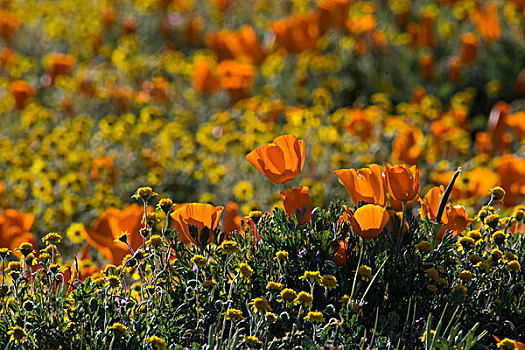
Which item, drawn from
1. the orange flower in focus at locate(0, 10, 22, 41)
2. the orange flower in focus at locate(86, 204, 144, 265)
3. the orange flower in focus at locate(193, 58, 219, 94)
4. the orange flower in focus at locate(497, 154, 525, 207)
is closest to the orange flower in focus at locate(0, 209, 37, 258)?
the orange flower in focus at locate(86, 204, 144, 265)

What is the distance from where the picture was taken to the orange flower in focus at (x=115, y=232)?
200cm

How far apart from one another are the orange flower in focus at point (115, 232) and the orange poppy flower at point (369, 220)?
0.64 metres

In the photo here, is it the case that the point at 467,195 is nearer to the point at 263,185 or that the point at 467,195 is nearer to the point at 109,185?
the point at 263,185

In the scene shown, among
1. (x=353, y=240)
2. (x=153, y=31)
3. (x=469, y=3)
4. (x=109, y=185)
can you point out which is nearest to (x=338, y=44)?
(x=469, y=3)

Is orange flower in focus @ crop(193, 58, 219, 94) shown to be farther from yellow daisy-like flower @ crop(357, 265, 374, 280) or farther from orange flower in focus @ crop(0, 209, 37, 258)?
yellow daisy-like flower @ crop(357, 265, 374, 280)

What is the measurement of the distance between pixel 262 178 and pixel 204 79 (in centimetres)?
108

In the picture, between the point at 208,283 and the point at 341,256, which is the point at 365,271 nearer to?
the point at 341,256

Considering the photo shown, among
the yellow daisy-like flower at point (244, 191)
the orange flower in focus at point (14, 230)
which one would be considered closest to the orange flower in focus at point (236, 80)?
the yellow daisy-like flower at point (244, 191)

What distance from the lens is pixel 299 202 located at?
1.75 meters

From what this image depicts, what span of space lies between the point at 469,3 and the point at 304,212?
4227 mm

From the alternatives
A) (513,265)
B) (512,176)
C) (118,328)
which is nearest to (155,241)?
(118,328)

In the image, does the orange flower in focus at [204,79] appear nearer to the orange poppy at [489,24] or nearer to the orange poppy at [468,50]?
the orange poppy at [468,50]

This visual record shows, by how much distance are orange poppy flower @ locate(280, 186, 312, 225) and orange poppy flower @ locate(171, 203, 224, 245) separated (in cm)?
17

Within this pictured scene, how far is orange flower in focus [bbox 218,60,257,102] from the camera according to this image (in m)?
4.22
